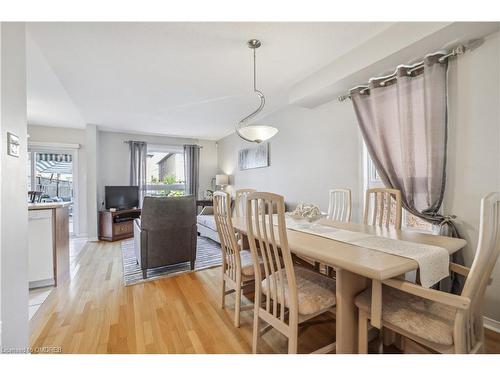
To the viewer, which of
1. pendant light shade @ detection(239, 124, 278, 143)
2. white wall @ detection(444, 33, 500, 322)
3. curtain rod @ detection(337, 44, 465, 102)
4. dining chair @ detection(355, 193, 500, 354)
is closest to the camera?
dining chair @ detection(355, 193, 500, 354)

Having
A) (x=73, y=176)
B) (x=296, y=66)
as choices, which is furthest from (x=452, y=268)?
(x=73, y=176)

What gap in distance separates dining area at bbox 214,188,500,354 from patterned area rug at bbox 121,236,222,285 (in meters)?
1.43

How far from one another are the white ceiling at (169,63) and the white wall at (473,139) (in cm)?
77

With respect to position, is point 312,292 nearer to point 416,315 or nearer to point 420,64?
point 416,315

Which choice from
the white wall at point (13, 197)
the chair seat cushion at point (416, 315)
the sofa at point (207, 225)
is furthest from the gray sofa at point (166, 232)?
the chair seat cushion at point (416, 315)

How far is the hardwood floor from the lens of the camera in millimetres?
1554

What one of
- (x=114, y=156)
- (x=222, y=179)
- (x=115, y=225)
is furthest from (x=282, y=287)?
(x=114, y=156)

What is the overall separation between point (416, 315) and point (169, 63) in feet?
9.32

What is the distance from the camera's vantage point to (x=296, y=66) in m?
2.47

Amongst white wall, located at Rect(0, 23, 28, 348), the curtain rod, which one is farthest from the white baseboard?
white wall, located at Rect(0, 23, 28, 348)

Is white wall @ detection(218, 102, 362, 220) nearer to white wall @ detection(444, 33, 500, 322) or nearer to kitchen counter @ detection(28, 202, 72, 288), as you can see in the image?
white wall @ detection(444, 33, 500, 322)

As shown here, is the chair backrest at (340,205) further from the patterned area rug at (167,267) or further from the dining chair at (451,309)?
the patterned area rug at (167,267)
